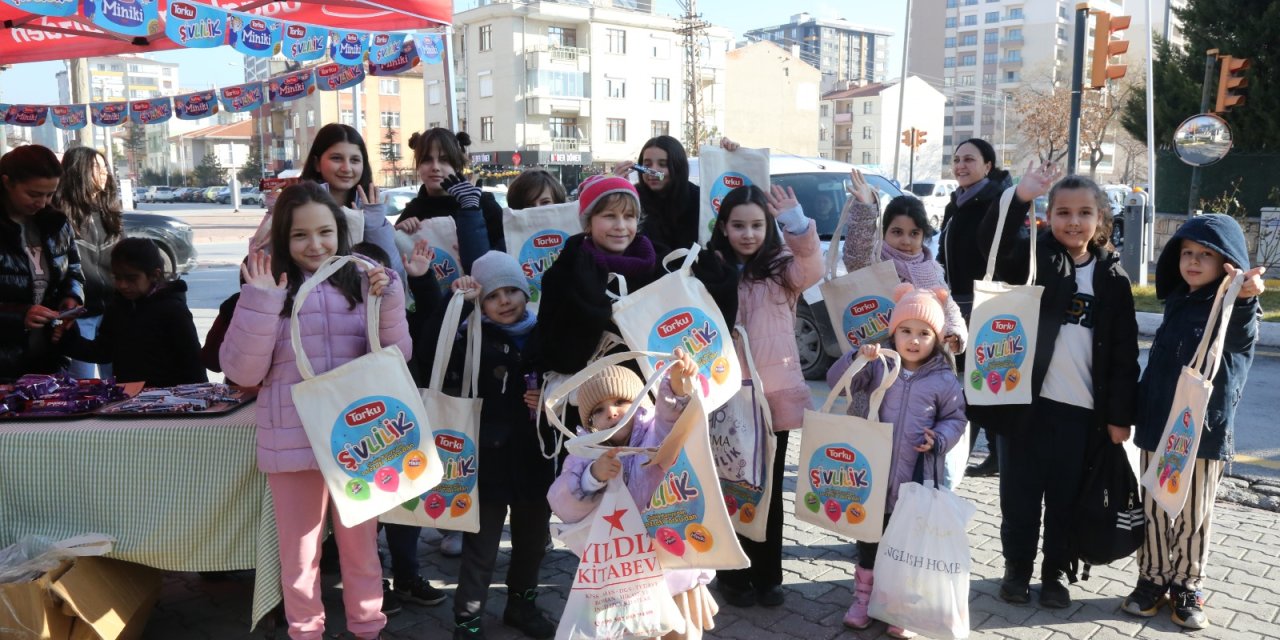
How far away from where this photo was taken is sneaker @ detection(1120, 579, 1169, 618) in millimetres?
3748

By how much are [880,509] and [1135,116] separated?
66.4 feet

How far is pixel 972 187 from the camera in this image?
495 centimetres

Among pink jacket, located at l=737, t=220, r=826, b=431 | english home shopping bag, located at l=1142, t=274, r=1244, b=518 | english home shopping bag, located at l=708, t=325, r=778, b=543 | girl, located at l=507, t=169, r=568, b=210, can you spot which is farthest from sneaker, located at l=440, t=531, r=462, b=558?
english home shopping bag, located at l=1142, t=274, r=1244, b=518

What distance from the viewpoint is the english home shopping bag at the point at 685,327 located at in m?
3.16

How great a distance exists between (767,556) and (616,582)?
1.21 m

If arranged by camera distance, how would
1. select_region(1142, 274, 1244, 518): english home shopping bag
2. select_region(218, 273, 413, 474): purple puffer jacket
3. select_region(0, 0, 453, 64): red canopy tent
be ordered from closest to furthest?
select_region(218, 273, 413, 474): purple puffer jacket < select_region(1142, 274, 1244, 518): english home shopping bag < select_region(0, 0, 453, 64): red canopy tent

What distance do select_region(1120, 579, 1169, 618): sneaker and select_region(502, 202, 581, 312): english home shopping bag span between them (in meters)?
2.88

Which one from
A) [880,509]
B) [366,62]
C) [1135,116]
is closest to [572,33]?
[1135,116]

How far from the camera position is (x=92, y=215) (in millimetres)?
5438

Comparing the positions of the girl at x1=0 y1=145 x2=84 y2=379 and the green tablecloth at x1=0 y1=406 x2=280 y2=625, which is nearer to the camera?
the green tablecloth at x1=0 y1=406 x2=280 y2=625

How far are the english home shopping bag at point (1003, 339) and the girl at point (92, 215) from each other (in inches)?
183

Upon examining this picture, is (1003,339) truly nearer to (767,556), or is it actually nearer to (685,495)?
(767,556)

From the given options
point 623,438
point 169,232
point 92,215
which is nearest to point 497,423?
point 623,438

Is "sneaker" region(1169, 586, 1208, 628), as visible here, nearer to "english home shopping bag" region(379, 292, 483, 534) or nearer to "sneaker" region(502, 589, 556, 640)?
"sneaker" region(502, 589, 556, 640)
